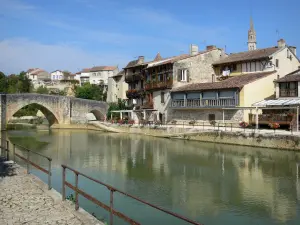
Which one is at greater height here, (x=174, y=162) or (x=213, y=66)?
(x=213, y=66)

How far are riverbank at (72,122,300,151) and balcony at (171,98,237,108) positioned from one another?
366 centimetres

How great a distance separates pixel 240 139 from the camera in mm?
26547

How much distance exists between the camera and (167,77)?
40906 millimetres

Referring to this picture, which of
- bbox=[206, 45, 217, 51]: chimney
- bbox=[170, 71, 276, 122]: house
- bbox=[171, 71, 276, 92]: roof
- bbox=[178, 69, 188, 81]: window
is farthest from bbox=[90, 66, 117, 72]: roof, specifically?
bbox=[171, 71, 276, 92]: roof

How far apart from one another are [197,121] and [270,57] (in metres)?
10.2

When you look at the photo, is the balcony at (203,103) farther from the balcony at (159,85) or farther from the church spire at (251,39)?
the church spire at (251,39)

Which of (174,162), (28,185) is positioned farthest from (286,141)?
(28,185)

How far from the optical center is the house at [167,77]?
4016 centimetres

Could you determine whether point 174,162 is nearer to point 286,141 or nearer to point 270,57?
point 286,141

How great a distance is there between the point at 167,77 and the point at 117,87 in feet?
77.6

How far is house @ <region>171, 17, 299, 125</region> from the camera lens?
31859 mm

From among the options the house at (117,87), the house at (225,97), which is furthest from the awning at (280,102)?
the house at (117,87)

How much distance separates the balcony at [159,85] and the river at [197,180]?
15190 mm

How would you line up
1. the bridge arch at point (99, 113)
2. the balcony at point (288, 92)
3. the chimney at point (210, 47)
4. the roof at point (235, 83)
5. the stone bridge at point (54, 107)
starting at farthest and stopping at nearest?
the bridge arch at point (99, 113) → the chimney at point (210, 47) → the stone bridge at point (54, 107) → the roof at point (235, 83) → the balcony at point (288, 92)
